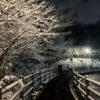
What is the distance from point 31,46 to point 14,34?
18.1 feet

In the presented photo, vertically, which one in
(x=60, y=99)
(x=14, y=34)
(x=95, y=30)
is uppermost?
(x=95, y=30)

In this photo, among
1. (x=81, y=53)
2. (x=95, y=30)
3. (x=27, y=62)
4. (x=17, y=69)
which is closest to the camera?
(x=17, y=69)

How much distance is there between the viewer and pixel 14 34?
18000 millimetres

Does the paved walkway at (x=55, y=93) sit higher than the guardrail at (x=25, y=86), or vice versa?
the guardrail at (x=25, y=86)

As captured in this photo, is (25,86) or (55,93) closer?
(25,86)

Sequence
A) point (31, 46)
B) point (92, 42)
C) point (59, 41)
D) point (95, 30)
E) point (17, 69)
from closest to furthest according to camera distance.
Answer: point (31, 46) < point (17, 69) < point (59, 41) < point (92, 42) < point (95, 30)

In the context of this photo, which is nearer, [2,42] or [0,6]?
[0,6]

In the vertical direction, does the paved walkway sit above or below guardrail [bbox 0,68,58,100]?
below

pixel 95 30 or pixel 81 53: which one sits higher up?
pixel 95 30

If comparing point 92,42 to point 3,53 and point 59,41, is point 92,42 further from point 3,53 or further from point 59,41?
point 3,53

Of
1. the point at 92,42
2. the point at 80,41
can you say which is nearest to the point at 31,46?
the point at 80,41

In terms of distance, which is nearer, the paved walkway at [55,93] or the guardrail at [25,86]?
the guardrail at [25,86]

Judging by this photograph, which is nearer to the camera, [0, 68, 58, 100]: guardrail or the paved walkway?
[0, 68, 58, 100]: guardrail

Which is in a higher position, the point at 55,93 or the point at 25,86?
the point at 25,86
